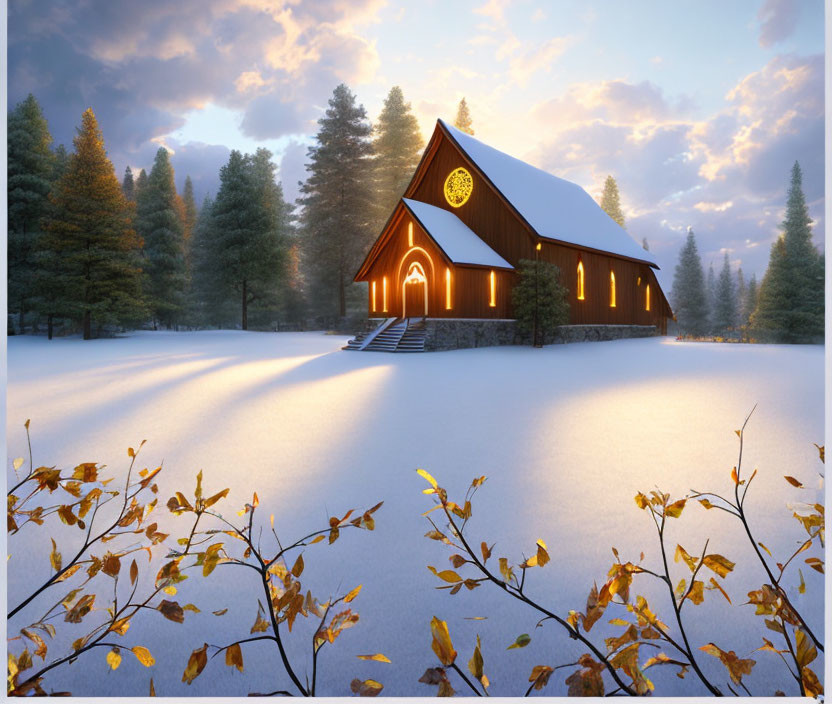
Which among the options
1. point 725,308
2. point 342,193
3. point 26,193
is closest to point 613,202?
point 725,308

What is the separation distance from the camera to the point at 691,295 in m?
40.1

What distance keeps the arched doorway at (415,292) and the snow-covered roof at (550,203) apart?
497 cm

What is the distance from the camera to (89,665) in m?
1.84

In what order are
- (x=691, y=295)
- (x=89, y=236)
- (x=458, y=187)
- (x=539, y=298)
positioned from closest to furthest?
(x=539, y=298) → (x=458, y=187) → (x=89, y=236) → (x=691, y=295)

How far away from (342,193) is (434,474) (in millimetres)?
30290

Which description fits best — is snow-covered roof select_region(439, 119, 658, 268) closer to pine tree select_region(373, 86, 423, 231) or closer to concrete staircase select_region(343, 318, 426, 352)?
concrete staircase select_region(343, 318, 426, 352)

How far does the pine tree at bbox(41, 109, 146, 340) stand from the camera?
20203 mm

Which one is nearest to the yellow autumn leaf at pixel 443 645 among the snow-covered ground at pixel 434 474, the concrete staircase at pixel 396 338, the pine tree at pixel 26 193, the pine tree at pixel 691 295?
the snow-covered ground at pixel 434 474

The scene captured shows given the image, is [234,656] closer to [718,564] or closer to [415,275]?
[718,564]

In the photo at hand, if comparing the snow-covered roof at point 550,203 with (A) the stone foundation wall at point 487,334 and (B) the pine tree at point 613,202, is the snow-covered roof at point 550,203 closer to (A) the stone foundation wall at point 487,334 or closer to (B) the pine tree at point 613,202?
(A) the stone foundation wall at point 487,334

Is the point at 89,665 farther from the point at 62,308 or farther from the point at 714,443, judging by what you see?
the point at 62,308

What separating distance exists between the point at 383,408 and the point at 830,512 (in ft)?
16.8

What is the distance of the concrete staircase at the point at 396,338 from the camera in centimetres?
1579

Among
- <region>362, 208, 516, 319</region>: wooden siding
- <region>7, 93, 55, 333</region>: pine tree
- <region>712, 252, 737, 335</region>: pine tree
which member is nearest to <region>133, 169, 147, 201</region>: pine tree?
<region>7, 93, 55, 333</region>: pine tree
